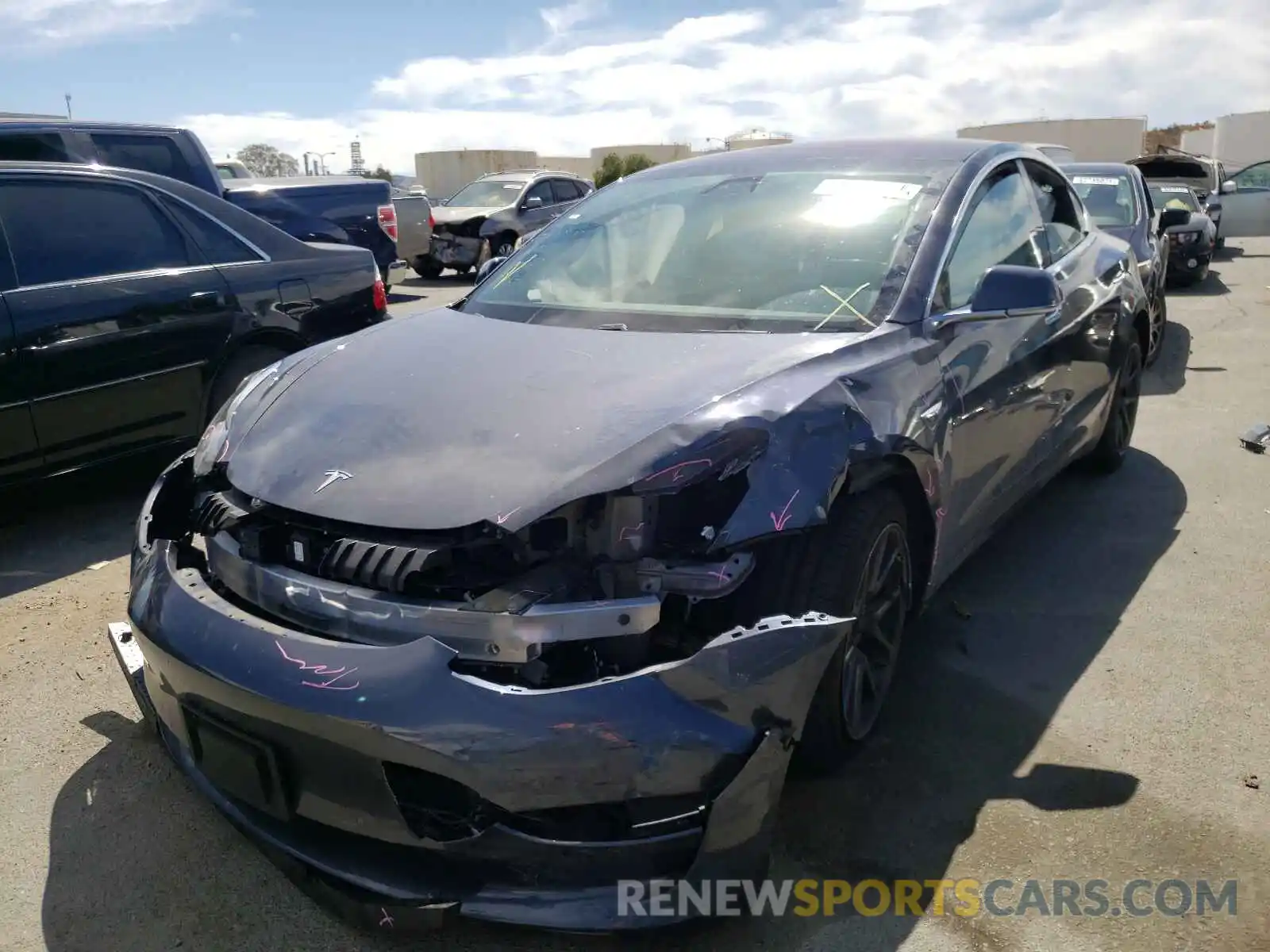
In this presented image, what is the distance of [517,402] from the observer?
2.49 metres

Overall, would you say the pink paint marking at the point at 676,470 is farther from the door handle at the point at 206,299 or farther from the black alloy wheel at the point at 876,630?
the door handle at the point at 206,299

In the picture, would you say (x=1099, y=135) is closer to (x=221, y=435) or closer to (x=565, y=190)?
(x=565, y=190)

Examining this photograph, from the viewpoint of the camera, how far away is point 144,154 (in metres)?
7.77

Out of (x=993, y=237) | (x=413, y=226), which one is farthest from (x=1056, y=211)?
(x=413, y=226)

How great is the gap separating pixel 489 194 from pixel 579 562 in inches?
619

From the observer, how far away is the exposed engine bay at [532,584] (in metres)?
2.02

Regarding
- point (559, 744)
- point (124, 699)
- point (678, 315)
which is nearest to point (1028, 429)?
point (678, 315)

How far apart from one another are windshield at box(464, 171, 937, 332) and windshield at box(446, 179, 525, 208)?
13.3m

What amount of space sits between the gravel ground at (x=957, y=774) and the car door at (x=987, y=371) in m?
0.53

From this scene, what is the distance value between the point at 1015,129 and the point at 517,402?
49512mm

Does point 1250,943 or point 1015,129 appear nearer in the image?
point 1250,943

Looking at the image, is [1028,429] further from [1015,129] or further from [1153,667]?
[1015,129]

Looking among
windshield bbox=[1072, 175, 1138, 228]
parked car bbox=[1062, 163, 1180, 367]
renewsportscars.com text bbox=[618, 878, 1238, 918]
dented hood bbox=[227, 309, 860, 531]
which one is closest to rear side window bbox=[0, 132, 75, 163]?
dented hood bbox=[227, 309, 860, 531]

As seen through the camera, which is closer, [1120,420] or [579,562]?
[579,562]
